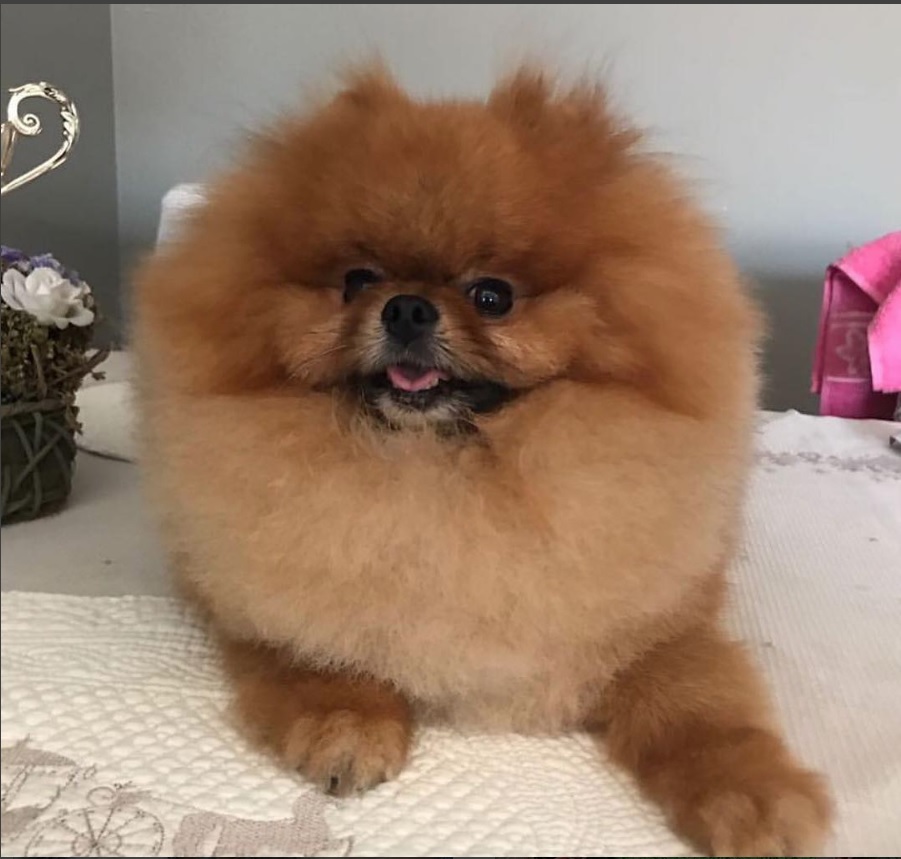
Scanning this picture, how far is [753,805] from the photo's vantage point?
2.42ft

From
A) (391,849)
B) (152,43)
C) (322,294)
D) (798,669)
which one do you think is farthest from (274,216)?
(798,669)

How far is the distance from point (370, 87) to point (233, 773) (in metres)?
0.59

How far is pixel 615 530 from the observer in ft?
2.83

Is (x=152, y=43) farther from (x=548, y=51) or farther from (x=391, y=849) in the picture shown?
(x=391, y=849)

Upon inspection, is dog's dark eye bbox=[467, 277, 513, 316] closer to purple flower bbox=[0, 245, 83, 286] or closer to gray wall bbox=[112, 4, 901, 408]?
gray wall bbox=[112, 4, 901, 408]

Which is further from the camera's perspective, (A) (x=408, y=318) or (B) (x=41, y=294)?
(B) (x=41, y=294)

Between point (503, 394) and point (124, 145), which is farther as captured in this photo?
point (124, 145)

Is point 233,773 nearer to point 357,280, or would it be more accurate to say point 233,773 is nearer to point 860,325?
point 357,280

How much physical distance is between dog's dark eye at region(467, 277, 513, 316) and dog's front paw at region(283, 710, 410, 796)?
341mm

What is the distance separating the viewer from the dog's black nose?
825mm

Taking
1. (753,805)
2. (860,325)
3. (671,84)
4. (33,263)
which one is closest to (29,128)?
(33,263)

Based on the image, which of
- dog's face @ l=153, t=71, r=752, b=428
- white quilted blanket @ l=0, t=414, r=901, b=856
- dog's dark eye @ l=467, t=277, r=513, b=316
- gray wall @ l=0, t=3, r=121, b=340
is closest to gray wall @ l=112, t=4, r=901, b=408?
gray wall @ l=0, t=3, r=121, b=340

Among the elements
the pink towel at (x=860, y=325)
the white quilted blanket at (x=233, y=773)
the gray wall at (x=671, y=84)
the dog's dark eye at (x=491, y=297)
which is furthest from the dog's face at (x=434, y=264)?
the pink towel at (x=860, y=325)

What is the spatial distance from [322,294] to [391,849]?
43 centimetres
